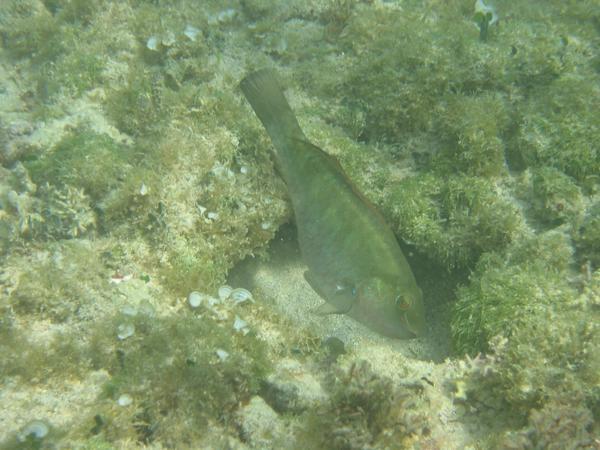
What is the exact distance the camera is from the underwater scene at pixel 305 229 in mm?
2732

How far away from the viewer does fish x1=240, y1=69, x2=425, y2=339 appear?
2939 mm

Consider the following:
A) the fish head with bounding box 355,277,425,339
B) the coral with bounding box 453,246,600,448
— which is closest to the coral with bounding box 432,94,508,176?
the coral with bounding box 453,246,600,448

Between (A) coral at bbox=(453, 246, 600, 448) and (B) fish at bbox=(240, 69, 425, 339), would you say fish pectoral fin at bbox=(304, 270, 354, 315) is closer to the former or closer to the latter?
(B) fish at bbox=(240, 69, 425, 339)

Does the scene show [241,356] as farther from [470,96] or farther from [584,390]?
[470,96]

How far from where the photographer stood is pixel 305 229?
3.30 m

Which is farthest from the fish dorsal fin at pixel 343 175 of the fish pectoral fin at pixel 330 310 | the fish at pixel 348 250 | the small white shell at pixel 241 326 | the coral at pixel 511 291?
A: the small white shell at pixel 241 326

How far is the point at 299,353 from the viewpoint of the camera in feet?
12.4

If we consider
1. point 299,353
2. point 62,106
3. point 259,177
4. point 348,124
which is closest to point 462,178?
point 348,124

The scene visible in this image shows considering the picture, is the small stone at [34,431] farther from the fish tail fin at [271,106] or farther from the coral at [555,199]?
the coral at [555,199]

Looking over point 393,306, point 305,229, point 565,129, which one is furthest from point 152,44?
point 565,129

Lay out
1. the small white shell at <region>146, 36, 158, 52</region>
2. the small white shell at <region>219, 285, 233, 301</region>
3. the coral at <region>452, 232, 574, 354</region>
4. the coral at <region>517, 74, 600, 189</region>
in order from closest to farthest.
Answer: the coral at <region>452, 232, 574, 354</region> < the small white shell at <region>219, 285, 233, 301</region> < the coral at <region>517, 74, 600, 189</region> < the small white shell at <region>146, 36, 158, 52</region>

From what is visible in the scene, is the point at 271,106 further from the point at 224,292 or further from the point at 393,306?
the point at 393,306

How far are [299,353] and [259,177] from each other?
1.90 meters

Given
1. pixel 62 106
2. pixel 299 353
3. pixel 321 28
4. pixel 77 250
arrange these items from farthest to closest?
pixel 321 28 → pixel 62 106 → pixel 299 353 → pixel 77 250
